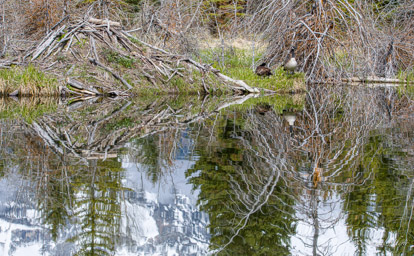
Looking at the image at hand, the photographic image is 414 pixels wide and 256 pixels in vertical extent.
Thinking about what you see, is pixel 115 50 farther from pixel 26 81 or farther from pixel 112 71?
pixel 26 81

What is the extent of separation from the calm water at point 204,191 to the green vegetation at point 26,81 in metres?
5.08

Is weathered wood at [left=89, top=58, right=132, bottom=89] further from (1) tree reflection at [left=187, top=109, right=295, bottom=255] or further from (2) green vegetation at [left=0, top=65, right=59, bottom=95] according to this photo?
(1) tree reflection at [left=187, top=109, right=295, bottom=255]

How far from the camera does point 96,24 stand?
12641 mm

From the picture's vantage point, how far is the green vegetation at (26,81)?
415 inches

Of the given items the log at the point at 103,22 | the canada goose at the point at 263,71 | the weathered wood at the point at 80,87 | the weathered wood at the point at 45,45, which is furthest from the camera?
the canada goose at the point at 263,71

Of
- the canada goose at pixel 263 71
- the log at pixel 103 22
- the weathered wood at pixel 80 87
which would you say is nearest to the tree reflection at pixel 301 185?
the weathered wood at pixel 80 87

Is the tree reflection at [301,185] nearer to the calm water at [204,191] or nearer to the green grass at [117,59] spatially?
the calm water at [204,191]

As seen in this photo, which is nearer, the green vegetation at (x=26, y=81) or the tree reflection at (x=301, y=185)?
the tree reflection at (x=301, y=185)

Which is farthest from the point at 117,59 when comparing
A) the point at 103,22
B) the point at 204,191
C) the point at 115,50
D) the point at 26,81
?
the point at 204,191

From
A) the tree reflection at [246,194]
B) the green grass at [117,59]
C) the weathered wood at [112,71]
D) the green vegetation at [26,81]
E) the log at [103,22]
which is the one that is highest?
the log at [103,22]

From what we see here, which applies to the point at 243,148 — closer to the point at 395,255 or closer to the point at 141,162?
the point at 141,162

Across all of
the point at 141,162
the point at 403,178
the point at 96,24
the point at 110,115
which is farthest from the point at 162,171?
the point at 96,24

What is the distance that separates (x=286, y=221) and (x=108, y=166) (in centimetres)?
179

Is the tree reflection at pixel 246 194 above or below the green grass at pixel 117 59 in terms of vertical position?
below
